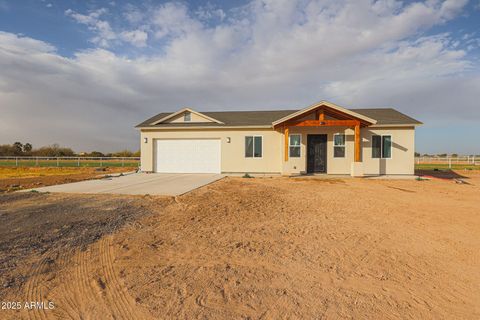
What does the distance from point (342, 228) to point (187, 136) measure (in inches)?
490

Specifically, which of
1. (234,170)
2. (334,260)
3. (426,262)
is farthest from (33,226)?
(234,170)

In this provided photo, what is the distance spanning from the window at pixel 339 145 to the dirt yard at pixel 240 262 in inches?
322

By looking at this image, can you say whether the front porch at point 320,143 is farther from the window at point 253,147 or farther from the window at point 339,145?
the window at point 253,147

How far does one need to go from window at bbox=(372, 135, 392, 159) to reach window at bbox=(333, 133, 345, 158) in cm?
176

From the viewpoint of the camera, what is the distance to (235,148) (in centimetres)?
1508

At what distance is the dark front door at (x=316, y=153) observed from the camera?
1438 cm

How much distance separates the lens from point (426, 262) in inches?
132

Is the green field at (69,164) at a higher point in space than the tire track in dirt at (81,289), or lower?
higher

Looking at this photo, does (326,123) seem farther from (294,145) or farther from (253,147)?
(253,147)

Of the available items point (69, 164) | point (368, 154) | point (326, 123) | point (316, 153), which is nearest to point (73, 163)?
point (69, 164)

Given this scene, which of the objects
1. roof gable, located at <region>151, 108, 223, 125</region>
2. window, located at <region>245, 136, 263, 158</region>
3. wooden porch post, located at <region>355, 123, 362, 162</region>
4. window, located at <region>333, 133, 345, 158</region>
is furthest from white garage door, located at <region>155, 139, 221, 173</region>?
wooden porch post, located at <region>355, 123, 362, 162</region>

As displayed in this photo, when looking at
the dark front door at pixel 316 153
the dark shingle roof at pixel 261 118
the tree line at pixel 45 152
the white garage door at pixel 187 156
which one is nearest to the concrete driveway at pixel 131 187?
the white garage door at pixel 187 156

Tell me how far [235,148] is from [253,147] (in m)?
1.15

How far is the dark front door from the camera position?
1438 cm
